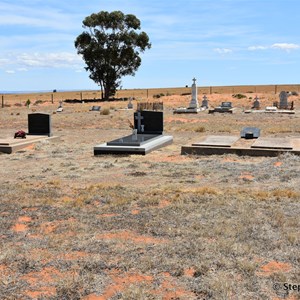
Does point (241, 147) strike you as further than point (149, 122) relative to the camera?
No

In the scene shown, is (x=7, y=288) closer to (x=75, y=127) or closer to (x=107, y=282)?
(x=107, y=282)

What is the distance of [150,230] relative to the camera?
6.20m

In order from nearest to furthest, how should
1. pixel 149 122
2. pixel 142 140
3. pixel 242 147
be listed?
1. pixel 242 147
2. pixel 142 140
3. pixel 149 122

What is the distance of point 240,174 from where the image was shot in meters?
10.4

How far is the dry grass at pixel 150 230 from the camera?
4496 millimetres

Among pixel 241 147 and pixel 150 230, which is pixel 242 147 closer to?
pixel 241 147

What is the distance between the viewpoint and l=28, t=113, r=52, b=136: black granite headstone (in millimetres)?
18312

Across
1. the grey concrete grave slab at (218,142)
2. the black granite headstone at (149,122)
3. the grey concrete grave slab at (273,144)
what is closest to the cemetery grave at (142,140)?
the black granite headstone at (149,122)

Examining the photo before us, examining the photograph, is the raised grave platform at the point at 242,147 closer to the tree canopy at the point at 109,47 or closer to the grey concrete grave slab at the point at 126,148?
the grey concrete grave slab at the point at 126,148

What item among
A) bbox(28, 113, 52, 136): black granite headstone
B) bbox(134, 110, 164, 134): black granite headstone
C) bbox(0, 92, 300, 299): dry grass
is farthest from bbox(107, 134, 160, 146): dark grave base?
bbox(28, 113, 52, 136): black granite headstone

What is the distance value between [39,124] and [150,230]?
530 inches

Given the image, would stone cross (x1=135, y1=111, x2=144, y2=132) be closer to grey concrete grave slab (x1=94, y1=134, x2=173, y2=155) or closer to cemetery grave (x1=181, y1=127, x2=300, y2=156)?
grey concrete grave slab (x1=94, y1=134, x2=173, y2=155)

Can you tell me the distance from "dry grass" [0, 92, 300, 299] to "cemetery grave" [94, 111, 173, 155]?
2.04 meters

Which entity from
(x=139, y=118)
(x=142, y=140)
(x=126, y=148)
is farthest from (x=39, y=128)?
(x=126, y=148)
